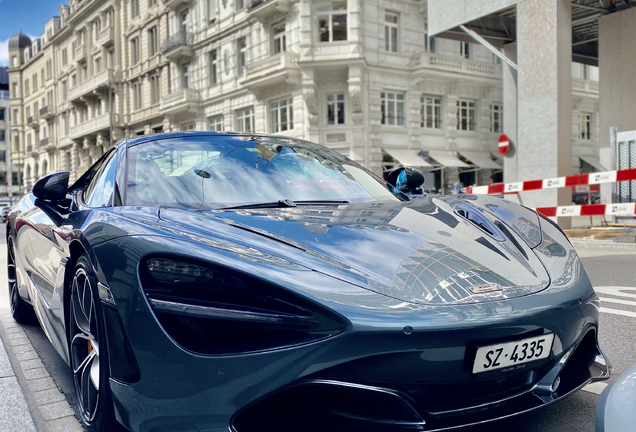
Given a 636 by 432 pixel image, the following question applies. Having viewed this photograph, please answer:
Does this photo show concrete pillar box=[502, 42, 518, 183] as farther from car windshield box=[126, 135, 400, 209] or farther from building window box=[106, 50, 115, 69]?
building window box=[106, 50, 115, 69]

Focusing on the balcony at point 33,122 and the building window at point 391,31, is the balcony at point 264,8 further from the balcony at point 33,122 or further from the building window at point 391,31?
the balcony at point 33,122

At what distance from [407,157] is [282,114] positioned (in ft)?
18.9

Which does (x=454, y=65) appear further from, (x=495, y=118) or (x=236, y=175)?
(x=236, y=175)

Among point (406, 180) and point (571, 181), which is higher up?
point (571, 181)

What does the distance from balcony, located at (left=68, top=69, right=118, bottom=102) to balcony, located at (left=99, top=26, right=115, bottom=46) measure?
226cm

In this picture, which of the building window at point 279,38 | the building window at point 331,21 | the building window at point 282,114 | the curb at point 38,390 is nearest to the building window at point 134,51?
the building window at point 279,38

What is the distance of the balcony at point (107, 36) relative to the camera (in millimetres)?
39844

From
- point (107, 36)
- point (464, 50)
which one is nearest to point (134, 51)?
point (107, 36)

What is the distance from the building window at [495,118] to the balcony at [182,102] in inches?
588

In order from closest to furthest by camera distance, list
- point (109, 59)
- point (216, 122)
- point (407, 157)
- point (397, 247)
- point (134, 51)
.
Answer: point (397, 247) → point (407, 157) → point (216, 122) → point (134, 51) → point (109, 59)

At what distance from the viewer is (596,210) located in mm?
9109

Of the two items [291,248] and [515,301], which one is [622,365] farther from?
[291,248]

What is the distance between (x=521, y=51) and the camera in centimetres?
1223

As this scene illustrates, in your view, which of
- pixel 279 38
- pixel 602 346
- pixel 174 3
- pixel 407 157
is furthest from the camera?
pixel 174 3
